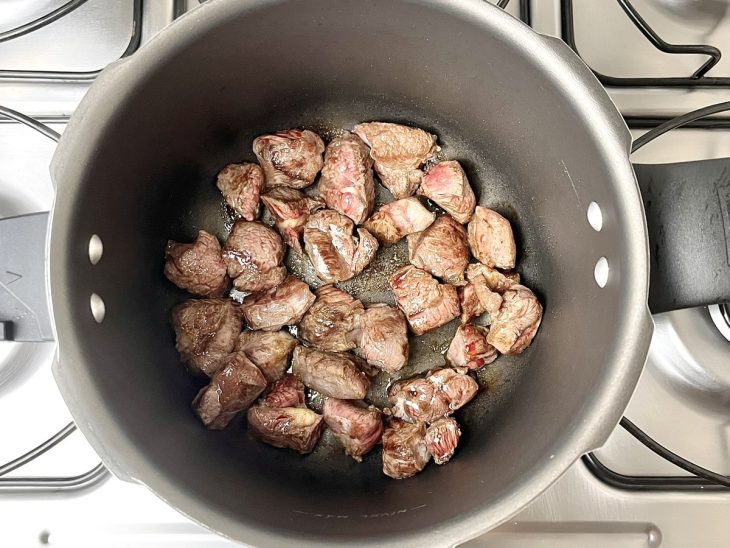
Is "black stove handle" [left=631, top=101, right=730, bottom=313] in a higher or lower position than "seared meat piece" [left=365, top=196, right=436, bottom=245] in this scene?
higher

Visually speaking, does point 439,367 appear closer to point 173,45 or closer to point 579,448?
point 579,448

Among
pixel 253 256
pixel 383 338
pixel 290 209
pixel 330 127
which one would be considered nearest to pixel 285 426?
pixel 383 338

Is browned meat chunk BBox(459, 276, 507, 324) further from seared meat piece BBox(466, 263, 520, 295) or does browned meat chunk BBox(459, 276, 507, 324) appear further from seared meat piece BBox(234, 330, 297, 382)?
seared meat piece BBox(234, 330, 297, 382)

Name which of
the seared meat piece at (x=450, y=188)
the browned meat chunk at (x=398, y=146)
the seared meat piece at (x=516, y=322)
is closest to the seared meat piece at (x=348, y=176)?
the browned meat chunk at (x=398, y=146)

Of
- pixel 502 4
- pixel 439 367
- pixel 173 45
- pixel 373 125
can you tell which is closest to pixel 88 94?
pixel 173 45

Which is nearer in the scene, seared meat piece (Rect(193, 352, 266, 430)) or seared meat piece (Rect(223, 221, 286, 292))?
seared meat piece (Rect(193, 352, 266, 430))

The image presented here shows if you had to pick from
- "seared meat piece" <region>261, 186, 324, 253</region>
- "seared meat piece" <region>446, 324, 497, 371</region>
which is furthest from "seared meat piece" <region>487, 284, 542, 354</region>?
"seared meat piece" <region>261, 186, 324, 253</region>
